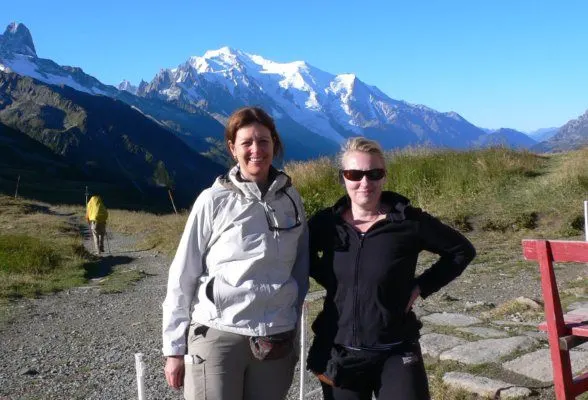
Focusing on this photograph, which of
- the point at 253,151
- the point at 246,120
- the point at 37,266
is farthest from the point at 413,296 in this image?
the point at 37,266

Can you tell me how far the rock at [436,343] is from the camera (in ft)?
17.3

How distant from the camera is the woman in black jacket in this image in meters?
2.89

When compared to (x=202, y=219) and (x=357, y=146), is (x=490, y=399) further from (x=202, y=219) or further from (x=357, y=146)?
(x=202, y=219)

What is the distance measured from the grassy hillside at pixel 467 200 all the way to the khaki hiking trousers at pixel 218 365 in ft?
22.5

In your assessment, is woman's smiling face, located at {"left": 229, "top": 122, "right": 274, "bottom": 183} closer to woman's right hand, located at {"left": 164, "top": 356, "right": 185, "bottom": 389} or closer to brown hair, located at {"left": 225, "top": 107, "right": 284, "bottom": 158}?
brown hair, located at {"left": 225, "top": 107, "right": 284, "bottom": 158}

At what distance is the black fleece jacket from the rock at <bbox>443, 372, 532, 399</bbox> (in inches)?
59.5

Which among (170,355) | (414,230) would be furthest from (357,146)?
(170,355)

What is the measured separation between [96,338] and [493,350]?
4337 mm

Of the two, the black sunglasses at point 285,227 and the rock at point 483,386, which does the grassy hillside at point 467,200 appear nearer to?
the rock at point 483,386

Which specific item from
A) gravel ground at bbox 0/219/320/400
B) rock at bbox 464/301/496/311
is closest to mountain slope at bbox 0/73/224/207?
gravel ground at bbox 0/219/320/400

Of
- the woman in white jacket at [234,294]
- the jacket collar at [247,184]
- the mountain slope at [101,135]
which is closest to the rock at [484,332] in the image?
the woman in white jacket at [234,294]

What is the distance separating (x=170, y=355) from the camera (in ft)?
9.34

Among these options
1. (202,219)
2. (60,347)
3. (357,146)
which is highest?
(357,146)

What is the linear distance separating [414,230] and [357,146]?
460mm
